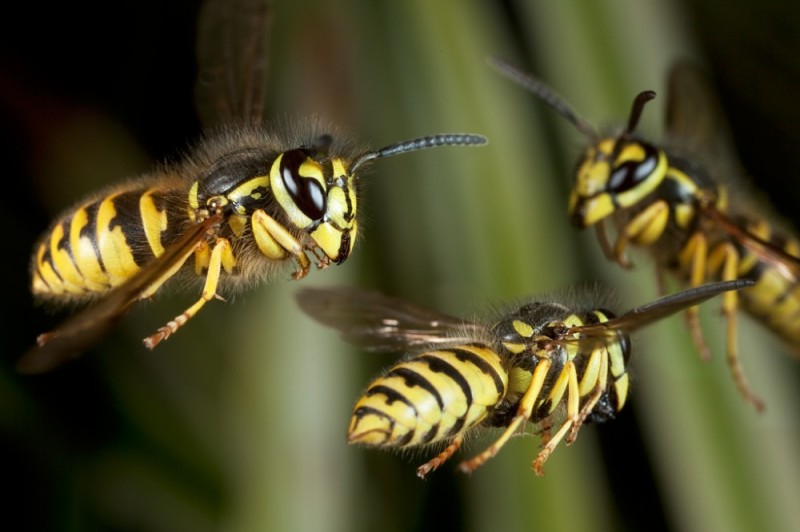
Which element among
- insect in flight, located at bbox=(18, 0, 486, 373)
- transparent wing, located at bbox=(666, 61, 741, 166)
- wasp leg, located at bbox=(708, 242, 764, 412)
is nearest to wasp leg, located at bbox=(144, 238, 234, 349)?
insect in flight, located at bbox=(18, 0, 486, 373)

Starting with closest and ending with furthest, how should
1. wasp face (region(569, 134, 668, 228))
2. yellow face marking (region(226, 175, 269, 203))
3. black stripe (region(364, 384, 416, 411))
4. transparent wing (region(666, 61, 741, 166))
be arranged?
1. black stripe (region(364, 384, 416, 411))
2. yellow face marking (region(226, 175, 269, 203))
3. wasp face (region(569, 134, 668, 228))
4. transparent wing (region(666, 61, 741, 166))

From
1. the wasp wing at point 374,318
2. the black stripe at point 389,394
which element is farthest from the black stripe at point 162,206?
the black stripe at point 389,394

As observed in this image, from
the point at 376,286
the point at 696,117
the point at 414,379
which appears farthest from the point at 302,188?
the point at 696,117

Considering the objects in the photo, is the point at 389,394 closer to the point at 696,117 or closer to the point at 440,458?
the point at 440,458

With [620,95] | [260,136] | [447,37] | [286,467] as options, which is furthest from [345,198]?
[447,37]

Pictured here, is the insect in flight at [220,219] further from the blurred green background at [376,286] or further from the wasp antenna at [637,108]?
the blurred green background at [376,286]

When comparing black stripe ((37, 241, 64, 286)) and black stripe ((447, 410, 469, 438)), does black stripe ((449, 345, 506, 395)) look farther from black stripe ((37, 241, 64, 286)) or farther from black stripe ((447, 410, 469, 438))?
black stripe ((37, 241, 64, 286))
